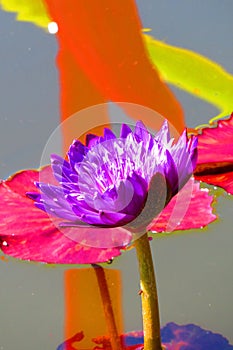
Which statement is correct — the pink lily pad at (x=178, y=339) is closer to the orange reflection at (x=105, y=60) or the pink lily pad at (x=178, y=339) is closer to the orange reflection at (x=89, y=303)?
the orange reflection at (x=89, y=303)

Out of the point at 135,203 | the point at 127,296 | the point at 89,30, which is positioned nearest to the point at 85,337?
the point at 127,296

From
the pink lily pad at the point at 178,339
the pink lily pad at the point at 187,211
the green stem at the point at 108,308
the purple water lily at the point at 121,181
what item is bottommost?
the pink lily pad at the point at 178,339

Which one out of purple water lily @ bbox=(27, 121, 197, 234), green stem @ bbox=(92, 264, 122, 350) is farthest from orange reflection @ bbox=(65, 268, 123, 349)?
purple water lily @ bbox=(27, 121, 197, 234)

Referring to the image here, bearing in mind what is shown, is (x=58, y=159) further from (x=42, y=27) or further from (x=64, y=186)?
(x=42, y=27)

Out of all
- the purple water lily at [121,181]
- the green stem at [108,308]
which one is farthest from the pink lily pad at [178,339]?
the purple water lily at [121,181]

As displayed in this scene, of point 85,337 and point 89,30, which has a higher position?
point 89,30

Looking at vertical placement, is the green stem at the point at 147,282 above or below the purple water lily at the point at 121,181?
below

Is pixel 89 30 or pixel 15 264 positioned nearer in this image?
pixel 15 264
